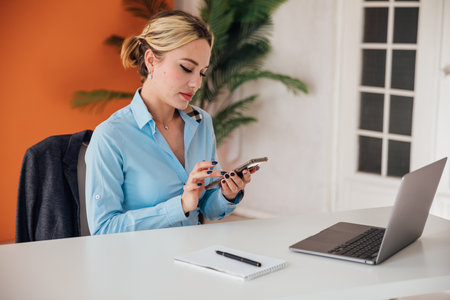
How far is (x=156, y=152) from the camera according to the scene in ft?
7.47

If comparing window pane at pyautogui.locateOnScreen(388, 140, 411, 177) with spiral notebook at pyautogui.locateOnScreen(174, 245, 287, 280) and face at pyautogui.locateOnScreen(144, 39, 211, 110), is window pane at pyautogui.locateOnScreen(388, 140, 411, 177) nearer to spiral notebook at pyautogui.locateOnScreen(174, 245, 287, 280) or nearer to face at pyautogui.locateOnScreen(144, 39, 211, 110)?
face at pyautogui.locateOnScreen(144, 39, 211, 110)

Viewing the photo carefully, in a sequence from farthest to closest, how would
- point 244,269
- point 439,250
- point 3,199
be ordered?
1. point 3,199
2. point 439,250
3. point 244,269

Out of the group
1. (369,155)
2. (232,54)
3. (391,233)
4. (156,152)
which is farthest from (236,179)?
(232,54)

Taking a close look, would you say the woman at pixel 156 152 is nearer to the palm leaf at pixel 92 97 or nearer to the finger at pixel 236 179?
the finger at pixel 236 179

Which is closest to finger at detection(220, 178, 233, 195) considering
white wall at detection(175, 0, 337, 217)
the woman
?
the woman

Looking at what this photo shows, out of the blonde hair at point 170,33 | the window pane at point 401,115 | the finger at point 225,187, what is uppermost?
the blonde hair at point 170,33

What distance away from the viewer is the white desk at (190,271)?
1.51 meters

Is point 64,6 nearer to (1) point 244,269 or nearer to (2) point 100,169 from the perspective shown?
(2) point 100,169

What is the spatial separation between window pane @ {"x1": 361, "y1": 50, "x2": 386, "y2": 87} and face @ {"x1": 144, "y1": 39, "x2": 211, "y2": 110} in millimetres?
2424

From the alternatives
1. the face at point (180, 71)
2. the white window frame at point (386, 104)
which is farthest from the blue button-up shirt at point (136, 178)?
the white window frame at point (386, 104)

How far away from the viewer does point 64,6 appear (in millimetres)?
4613

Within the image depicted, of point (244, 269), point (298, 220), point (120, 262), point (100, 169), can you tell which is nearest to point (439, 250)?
point (298, 220)

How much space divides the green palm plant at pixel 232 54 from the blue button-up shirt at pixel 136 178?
2.45 meters

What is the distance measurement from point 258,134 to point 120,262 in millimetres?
3556
